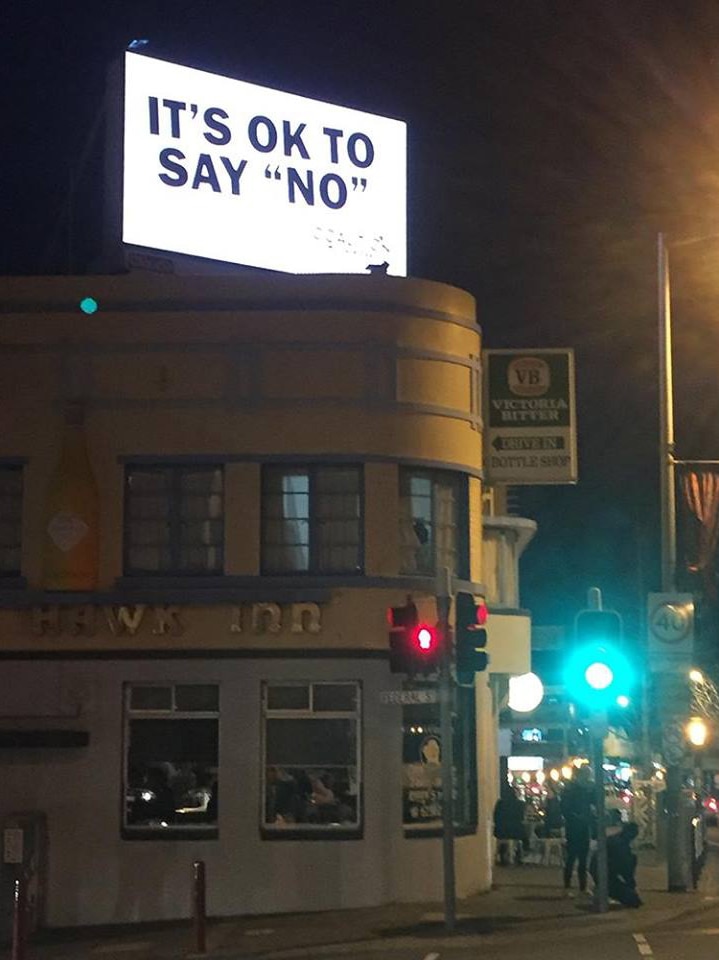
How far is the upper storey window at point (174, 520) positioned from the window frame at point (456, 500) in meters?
2.43

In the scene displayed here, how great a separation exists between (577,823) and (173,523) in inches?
280

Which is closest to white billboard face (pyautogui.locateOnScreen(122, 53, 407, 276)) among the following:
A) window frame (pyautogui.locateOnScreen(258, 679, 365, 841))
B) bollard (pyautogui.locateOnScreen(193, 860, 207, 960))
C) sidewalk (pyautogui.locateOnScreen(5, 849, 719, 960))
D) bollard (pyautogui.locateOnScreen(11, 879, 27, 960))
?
window frame (pyautogui.locateOnScreen(258, 679, 365, 841))

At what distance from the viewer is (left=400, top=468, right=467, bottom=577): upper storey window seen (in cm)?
2189

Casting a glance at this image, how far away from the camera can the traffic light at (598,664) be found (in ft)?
66.0

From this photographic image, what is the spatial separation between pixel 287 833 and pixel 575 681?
4.11m

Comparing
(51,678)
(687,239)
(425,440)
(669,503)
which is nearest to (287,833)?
(51,678)

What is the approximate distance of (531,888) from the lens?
78.9ft

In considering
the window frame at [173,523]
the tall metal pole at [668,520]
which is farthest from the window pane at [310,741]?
the tall metal pole at [668,520]

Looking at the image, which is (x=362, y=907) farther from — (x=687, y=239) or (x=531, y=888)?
(x=687, y=239)

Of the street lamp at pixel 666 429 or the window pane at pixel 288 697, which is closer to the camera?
the window pane at pixel 288 697

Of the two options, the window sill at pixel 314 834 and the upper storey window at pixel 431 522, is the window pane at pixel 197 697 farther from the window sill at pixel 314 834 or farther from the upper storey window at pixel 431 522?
the upper storey window at pixel 431 522

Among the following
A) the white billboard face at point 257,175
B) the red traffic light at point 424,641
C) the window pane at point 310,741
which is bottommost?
the window pane at point 310,741

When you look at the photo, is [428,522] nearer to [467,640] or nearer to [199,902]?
[467,640]

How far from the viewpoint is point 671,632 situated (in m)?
23.6
